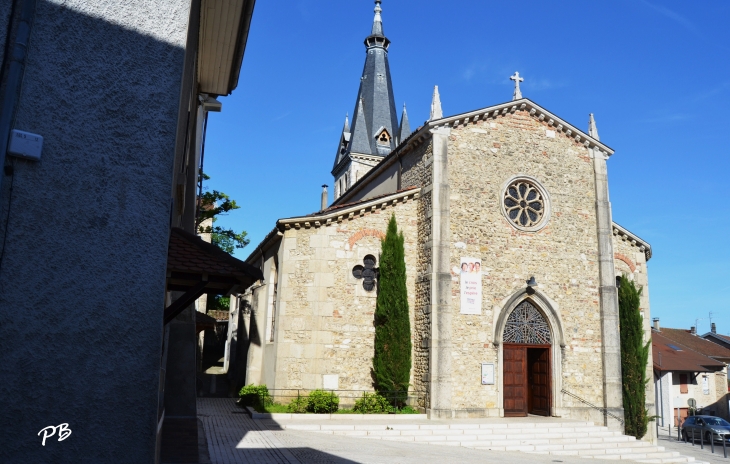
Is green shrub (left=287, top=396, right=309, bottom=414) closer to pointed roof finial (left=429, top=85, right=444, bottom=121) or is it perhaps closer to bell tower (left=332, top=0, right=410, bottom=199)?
pointed roof finial (left=429, top=85, right=444, bottom=121)

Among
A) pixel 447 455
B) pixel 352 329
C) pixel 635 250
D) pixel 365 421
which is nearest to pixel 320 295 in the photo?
pixel 352 329

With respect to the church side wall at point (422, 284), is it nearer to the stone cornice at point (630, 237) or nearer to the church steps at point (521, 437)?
the church steps at point (521, 437)

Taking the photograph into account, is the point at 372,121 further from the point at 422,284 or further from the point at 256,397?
the point at 256,397

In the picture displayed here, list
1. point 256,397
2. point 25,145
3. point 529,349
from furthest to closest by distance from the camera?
point 529,349 → point 256,397 → point 25,145

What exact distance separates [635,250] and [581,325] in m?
4.62

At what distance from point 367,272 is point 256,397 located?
527 cm

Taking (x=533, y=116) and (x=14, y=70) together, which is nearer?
(x=14, y=70)

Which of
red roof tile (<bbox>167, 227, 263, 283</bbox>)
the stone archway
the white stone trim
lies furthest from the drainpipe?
the white stone trim

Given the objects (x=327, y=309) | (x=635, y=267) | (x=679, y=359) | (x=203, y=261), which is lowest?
(x=679, y=359)

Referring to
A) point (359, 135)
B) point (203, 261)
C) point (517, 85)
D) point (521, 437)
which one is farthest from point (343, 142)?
point (203, 261)

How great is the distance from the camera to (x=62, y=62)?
4891 mm

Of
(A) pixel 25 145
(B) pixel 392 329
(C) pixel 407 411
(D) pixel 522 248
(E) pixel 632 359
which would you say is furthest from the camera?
(E) pixel 632 359

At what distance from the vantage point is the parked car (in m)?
27.0

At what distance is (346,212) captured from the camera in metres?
19.4
